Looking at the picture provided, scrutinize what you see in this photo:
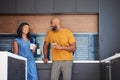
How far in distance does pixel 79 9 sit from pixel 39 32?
894 millimetres

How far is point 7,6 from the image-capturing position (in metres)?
6.11

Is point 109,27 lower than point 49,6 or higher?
lower

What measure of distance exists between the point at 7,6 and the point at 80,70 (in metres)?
1.85

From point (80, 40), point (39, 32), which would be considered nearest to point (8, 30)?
point (39, 32)

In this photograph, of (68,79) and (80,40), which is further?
(80,40)

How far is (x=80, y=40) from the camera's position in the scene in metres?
6.20

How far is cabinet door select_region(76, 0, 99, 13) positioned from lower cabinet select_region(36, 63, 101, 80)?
3.40 ft

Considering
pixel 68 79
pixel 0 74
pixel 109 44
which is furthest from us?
pixel 109 44

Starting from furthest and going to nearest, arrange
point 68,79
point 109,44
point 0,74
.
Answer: point 109,44 → point 68,79 → point 0,74

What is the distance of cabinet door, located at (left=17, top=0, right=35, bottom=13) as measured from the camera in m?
6.12

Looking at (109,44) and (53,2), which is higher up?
(53,2)

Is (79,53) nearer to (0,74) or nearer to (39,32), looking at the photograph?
(39,32)

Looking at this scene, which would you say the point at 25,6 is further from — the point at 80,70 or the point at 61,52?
the point at 80,70

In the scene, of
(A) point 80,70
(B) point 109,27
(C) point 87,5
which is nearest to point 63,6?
(C) point 87,5
